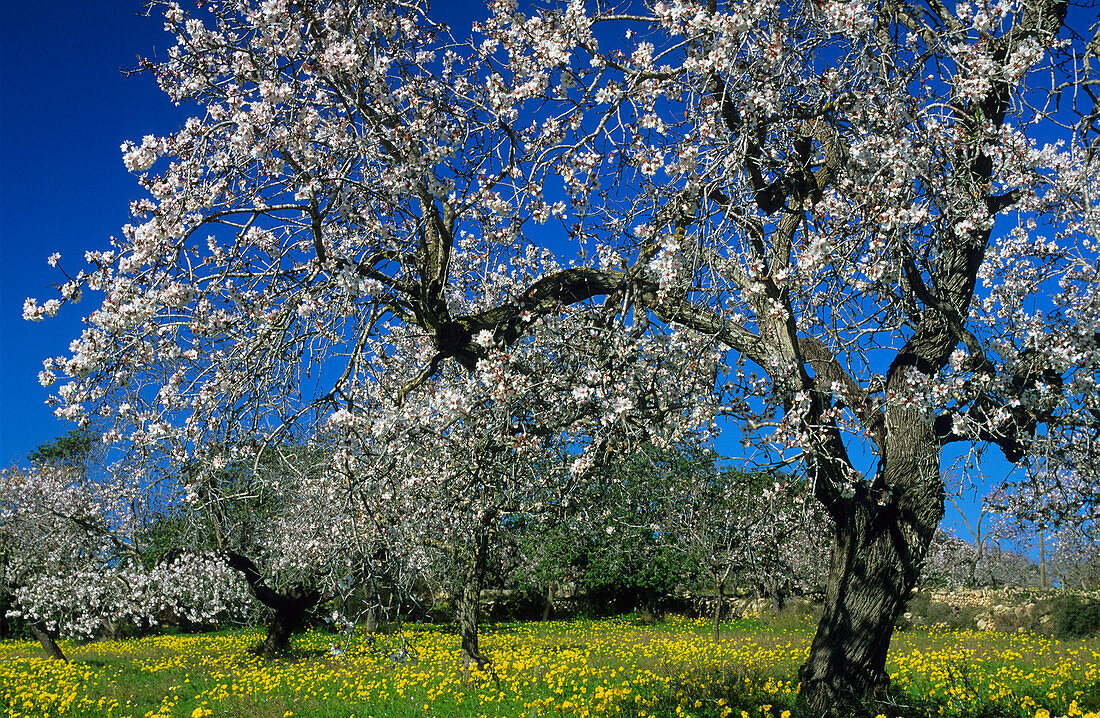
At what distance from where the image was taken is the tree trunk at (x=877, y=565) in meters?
5.73

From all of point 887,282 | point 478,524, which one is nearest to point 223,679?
point 478,524

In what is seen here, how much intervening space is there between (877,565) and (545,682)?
5.05m

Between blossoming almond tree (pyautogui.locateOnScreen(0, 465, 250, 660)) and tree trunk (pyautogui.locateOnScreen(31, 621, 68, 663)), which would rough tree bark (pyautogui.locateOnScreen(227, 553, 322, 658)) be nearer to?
blossoming almond tree (pyautogui.locateOnScreen(0, 465, 250, 660))

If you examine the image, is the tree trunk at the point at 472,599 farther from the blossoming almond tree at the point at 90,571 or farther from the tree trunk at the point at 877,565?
the blossoming almond tree at the point at 90,571

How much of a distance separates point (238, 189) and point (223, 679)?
10193mm

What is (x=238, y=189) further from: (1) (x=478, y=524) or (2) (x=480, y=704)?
(2) (x=480, y=704)

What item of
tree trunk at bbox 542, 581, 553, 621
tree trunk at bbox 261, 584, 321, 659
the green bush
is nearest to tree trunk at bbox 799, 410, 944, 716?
tree trunk at bbox 261, 584, 321, 659

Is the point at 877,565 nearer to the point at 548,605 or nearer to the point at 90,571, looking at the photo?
the point at 90,571

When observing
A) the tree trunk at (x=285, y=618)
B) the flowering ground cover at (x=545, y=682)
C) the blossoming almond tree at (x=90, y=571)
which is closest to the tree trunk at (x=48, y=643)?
the blossoming almond tree at (x=90, y=571)

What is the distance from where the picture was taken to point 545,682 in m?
9.12

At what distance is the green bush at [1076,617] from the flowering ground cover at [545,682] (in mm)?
1252

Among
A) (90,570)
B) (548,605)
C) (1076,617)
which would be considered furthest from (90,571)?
(1076,617)

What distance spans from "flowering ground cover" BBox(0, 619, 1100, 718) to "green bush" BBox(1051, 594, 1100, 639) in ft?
4.11

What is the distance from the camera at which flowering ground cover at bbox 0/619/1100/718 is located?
684cm
